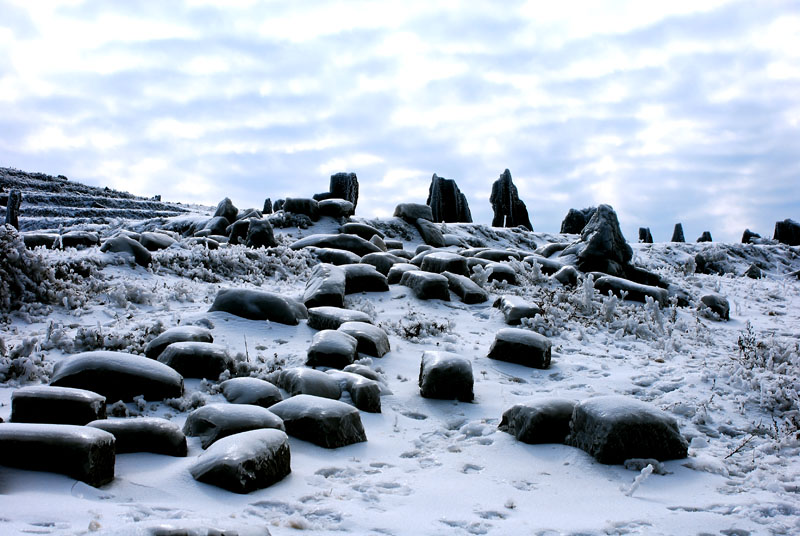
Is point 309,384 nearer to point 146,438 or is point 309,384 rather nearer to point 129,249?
point 146,438

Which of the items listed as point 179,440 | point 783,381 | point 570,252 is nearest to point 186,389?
point 179,440

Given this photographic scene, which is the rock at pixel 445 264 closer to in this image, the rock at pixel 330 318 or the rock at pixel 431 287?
the rock at pixel 431 287

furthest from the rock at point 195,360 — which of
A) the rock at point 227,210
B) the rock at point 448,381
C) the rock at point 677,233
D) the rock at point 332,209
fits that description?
the rock at point 677,233

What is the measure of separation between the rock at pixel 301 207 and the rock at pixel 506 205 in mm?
15863

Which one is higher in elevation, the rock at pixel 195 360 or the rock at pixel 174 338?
the rock at pixel 174 338

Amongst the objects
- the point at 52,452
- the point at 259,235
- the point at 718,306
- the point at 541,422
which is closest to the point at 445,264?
the point at 259,235

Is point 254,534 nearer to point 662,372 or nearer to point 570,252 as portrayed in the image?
point 662,372

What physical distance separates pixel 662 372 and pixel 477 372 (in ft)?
6.00

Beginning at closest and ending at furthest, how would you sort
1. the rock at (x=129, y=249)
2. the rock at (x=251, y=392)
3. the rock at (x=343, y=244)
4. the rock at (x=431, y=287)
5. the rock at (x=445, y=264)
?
the rock at (x=251, y=392) < the rock at (x=431, y=287) < the rock at (x=129, y=249) < the rock at (x=445, y=264) < the rock at (x=343, y=244)

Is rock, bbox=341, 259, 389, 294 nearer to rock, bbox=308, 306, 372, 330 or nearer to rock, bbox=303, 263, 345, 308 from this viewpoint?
rock, bbox=303, 263, 345, 308

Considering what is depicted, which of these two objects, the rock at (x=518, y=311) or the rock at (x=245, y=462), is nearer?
the rock at (x=245, y=462)

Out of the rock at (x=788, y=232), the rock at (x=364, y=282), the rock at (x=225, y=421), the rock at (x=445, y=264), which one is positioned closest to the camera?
the rock at (x=225, y=421)

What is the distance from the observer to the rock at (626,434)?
3730mm

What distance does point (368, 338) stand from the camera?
5.69m
